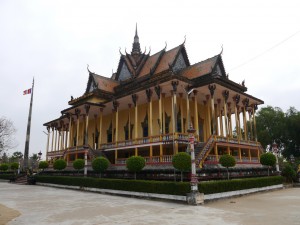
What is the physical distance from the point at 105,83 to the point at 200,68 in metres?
12.5

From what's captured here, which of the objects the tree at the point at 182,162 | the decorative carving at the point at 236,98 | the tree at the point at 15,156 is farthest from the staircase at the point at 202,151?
the tree at the point at 15,156

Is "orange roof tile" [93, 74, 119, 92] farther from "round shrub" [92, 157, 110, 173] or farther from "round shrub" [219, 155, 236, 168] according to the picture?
"round shrub" [219, 155, 236, 168]

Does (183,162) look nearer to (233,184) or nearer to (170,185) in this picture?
(170,185)

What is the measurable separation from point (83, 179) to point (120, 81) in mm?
16057

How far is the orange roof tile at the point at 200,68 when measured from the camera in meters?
27.2

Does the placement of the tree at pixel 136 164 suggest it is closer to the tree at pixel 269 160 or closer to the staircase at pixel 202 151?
the staircase at pixel 202 151

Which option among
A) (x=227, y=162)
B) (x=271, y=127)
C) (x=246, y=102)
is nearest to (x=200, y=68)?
(x=246, y=102)

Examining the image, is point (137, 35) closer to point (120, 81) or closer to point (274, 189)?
point (120, 81)

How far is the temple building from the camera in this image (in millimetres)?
22188

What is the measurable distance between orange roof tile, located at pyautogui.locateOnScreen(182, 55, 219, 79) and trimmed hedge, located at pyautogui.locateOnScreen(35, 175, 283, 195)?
1166 centimetres

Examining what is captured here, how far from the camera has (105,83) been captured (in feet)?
113

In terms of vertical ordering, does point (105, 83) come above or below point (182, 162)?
above

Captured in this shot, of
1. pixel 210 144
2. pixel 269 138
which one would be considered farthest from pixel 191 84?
pixel 269 138

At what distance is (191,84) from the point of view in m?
24.0
